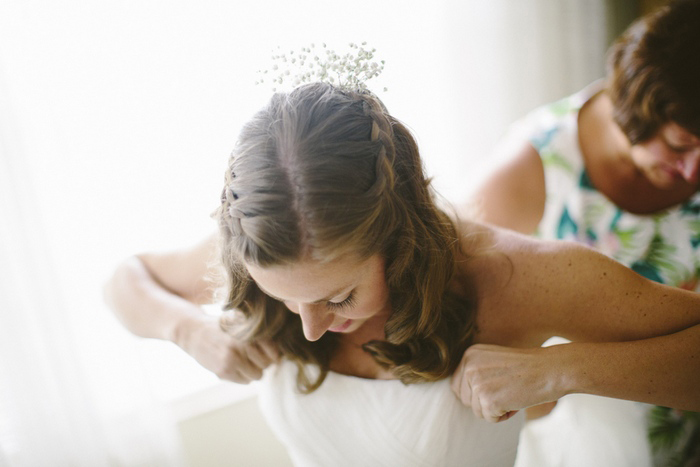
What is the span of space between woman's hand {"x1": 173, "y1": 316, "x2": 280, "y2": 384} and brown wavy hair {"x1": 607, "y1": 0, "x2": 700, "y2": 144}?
1036mm

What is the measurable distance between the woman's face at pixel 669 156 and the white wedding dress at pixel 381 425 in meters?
0.76

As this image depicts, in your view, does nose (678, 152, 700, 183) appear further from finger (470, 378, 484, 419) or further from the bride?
finger (470, 378, 484, 419)

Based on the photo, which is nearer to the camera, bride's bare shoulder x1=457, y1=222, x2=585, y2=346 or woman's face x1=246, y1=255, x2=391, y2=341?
woman's face x1=246, y1=255, x2=391, y2=341

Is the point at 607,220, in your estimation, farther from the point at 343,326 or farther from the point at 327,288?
the point at 327,288

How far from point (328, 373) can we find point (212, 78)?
2.79 feet

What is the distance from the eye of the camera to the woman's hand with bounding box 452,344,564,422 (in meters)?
0.85

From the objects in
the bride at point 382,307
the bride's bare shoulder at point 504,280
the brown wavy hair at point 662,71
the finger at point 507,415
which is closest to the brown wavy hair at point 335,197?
the bride at point 382,307

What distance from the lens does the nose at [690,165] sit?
119 cm

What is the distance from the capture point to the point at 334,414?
3.37 feet

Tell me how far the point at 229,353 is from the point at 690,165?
46.3 inches

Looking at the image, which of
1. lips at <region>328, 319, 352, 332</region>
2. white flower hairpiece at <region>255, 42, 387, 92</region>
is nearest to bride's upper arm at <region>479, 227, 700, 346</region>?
lips at <region>328, 319, 352, 332</region>

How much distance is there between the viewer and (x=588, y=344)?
33.7 inches

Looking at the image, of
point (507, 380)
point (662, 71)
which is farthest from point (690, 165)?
point (507, 380)

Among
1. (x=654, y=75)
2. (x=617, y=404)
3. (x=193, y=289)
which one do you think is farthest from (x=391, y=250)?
(x=617, y=404)
